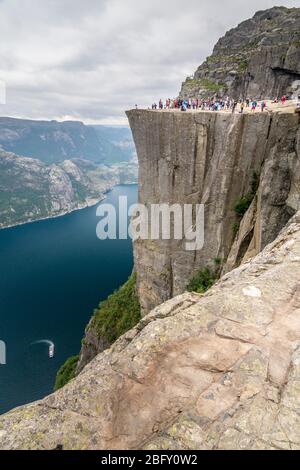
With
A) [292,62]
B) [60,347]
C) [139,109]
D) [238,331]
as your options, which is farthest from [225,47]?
[238,331]

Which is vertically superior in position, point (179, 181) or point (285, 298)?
point (179, 181)

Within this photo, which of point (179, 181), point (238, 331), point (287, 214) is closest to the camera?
point (238, 331)

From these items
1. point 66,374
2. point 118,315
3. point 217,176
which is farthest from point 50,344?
point 217,176

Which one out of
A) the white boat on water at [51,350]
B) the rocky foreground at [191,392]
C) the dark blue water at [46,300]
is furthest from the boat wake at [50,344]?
the rocky foreground at [191,392]

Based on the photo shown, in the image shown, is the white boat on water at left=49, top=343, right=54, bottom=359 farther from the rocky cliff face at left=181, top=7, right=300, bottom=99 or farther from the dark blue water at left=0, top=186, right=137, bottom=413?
the rocky cliff face at left=181, top=7, right=300, bottom=99

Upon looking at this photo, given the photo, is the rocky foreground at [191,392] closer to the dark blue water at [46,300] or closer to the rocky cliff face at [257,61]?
the rocky cliff face at [257,61]

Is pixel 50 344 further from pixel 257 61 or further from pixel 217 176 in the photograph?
pixel 257 61
